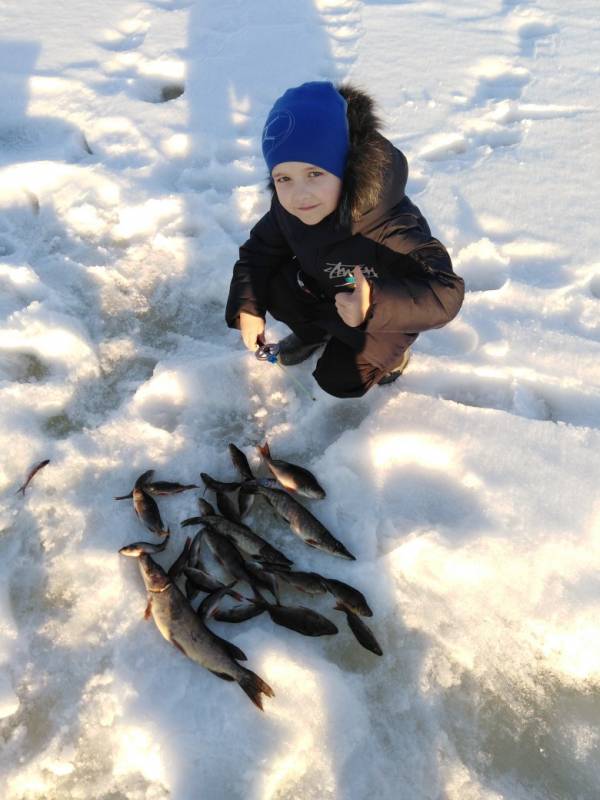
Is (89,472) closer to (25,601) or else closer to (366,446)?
(25,601)

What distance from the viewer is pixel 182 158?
4.29m

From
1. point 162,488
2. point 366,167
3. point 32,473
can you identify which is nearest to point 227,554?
point 162,488

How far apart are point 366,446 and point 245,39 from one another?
4175mm

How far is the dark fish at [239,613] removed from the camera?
2285mm

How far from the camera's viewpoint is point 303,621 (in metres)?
2.26

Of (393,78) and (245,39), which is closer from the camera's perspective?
(393,78)

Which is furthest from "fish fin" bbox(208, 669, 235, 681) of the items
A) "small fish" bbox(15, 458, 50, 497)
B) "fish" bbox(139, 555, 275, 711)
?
"small fish" bbox(15, 458, 50, 497)

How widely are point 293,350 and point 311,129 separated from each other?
1.20 meters

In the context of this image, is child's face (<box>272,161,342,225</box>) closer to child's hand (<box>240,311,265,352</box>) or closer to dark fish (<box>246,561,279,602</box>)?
child's hand (<box>240,311,265,352</box>)

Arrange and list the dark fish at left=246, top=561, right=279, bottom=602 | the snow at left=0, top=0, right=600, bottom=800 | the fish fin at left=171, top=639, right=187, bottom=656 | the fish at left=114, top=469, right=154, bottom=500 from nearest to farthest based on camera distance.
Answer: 1. the snow at left=0, top=0, right=600, bottom=800
2. the fish fin at left=171, top=639, right=187, bottom=656
3. the dark fish at left=246, top=561, right=279, bottom=602
4. the fish at left=114, top=469, right=154, bottom=500

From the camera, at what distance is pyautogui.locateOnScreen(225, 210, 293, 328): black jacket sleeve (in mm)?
2900

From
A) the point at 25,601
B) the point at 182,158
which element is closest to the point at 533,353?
the point at 25,601

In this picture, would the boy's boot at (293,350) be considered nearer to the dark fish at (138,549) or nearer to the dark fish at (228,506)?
the dark fish at (228,506)

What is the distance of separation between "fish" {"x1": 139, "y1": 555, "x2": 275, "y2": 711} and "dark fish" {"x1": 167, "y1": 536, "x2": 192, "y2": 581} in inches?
2.6
